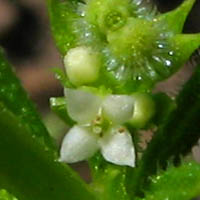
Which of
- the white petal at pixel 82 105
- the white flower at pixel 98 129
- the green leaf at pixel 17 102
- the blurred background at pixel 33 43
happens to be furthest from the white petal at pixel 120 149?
the blurred background at pixel 33 43

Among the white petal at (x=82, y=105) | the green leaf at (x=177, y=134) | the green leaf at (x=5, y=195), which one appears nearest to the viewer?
the green leaf at (x=5, y=195)

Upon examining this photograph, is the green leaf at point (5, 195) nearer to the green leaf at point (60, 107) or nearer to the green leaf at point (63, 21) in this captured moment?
the green leaf at point (60, 107)

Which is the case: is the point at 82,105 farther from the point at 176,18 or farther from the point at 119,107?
the point at 176,18

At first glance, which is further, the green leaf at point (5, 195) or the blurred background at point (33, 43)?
the blurred background at point (33, 43)

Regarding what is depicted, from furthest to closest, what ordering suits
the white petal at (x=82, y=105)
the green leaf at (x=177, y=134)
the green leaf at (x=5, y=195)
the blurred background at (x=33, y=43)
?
the blurred background at (x=33, y=43), the green leaf at (x=177, y=134), the white petal at (x=82, y=105), the green leaf at (x=5, y=195)

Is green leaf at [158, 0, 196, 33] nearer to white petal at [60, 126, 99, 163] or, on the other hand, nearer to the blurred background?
white petal at [60, 126, 99, 163]

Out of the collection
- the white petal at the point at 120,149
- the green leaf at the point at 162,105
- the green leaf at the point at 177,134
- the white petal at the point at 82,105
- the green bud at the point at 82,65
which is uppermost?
the green bud at the point at 82,65

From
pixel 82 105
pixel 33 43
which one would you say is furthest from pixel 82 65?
pixel 33 43

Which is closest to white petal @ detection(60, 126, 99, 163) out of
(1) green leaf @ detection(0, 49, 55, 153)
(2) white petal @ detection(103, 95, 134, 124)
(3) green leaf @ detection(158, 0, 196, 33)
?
(2) white petal @ detection(103, 95, 134, 124)
